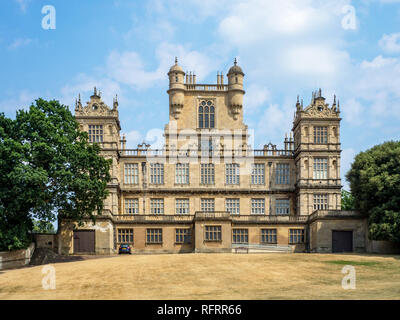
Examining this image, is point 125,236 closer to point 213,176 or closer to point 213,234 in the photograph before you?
point 213,234

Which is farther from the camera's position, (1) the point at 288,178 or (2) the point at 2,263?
(1) the point at 288,178

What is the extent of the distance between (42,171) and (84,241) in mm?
15400

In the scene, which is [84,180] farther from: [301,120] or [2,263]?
[301,120]

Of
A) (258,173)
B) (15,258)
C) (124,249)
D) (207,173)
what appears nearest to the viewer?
(15,258)

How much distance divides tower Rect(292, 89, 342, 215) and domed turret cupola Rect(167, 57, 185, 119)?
A: 16102 mm

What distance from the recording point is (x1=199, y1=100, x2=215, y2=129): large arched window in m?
82.7

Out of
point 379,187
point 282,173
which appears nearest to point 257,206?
point 282,173

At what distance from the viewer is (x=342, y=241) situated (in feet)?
234

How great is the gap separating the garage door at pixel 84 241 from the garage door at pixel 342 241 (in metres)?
28.3

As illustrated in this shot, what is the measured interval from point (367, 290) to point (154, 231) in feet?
130
